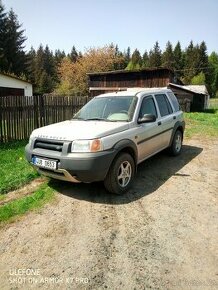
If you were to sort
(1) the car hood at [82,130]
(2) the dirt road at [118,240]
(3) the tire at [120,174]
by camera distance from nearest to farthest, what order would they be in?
(2) the dirt road at [118,240], (1) the car hood at [82,130], (3) the tire at [120,174]

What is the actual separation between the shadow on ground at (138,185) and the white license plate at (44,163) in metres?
0.70

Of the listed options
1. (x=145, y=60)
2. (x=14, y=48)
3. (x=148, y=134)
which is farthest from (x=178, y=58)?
(x=148, y=134)

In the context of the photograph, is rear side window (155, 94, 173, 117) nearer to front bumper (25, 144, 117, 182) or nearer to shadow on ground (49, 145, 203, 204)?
shadow on ground (49, 145, 203, 204)

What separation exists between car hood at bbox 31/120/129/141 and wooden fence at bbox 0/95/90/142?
4.33m

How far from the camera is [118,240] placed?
11.9 ft

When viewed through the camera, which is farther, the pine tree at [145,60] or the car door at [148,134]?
the pine tree at [145,60]

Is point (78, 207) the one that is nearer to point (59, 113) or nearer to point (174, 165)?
point (174, 165)

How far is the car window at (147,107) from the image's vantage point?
19.0 ft

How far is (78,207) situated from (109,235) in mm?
1003

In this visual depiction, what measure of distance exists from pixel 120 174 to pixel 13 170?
8.95 ft

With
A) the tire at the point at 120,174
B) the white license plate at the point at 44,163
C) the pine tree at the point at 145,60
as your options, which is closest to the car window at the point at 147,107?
the tire at the point at 120,174

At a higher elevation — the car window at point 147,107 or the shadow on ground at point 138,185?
the car window at point 147,107

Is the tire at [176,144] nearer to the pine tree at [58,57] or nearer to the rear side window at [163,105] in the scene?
the rear side window at [163,105]

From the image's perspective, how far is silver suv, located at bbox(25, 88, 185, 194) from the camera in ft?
14.7
